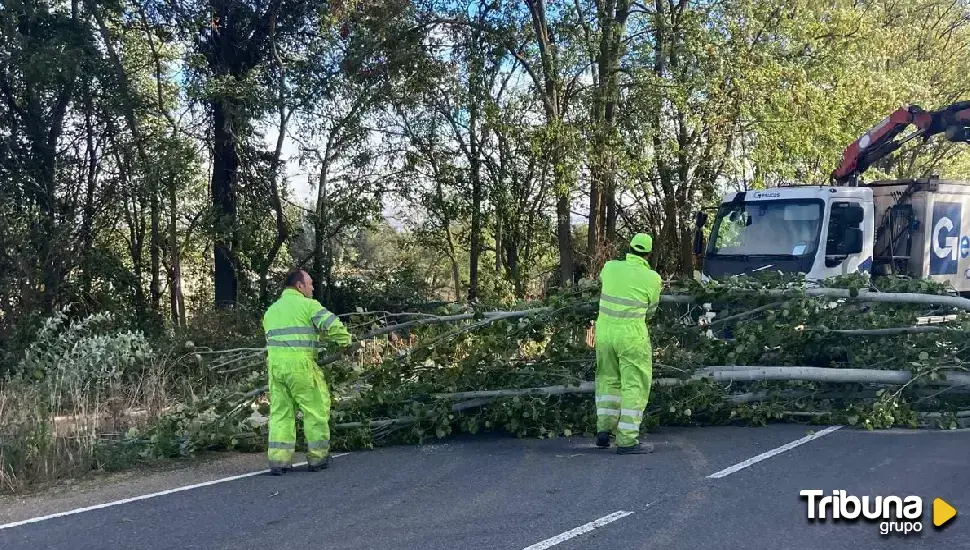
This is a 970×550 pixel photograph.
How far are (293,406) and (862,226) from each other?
8.62 m

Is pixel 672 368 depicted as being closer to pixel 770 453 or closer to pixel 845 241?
pixel 770 453

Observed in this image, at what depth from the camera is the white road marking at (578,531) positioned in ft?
17.2

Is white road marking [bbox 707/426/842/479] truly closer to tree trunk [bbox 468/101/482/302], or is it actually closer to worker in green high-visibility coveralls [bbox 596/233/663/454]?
worker in green high-visibility coveralls [bbox 596/233/663/454]

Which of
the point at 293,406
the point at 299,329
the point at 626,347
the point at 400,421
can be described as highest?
the point at 299,329

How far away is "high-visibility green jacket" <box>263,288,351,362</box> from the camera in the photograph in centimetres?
720

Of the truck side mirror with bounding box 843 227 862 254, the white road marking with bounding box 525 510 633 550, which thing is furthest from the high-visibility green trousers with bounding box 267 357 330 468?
the truck side mirror with bounding box 843 227 862 254

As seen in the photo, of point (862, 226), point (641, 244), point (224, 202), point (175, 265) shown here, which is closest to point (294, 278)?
point (641, 244)

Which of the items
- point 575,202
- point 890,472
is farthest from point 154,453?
point 575,202

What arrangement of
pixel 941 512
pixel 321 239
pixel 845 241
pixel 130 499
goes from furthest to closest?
pixel 321 239
pixel 845 241
pixel 130 499
pixel 941 512

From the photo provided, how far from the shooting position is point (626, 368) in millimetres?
7457

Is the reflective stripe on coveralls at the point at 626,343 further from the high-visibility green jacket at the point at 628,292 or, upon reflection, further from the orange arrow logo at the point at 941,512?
the orange arrow logo at the point at 941,512

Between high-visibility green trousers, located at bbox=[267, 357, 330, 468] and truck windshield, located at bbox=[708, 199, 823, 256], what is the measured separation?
7.41 meters

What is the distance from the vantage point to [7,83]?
15.0m

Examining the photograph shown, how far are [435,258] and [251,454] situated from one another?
38.4 ft
